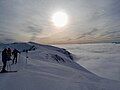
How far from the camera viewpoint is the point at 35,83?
14680 mm

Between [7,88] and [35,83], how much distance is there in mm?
2523

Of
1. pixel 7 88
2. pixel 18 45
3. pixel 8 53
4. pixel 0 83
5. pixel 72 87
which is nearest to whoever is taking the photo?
pixel 7 88

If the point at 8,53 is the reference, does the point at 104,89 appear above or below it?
below

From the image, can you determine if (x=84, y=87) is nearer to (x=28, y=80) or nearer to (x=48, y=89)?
(x=48, y=89)

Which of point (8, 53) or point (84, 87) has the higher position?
point (8, 53)

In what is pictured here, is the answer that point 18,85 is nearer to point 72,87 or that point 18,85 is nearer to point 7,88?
point 7,88

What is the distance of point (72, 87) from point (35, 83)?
3194mm

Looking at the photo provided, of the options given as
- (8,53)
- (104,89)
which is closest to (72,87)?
(104,89)

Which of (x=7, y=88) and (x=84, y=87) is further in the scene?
(x=84, y=87)

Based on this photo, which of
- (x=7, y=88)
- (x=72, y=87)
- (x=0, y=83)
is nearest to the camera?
(x=7, y=88)

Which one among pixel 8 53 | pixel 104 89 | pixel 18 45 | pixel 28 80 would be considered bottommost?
pixel 104 89

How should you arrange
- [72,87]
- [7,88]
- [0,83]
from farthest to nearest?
[72,87] → [0,83] → [7,88]

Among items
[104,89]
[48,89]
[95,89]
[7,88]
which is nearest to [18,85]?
[7,88]

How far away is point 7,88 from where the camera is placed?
42.6 ft
